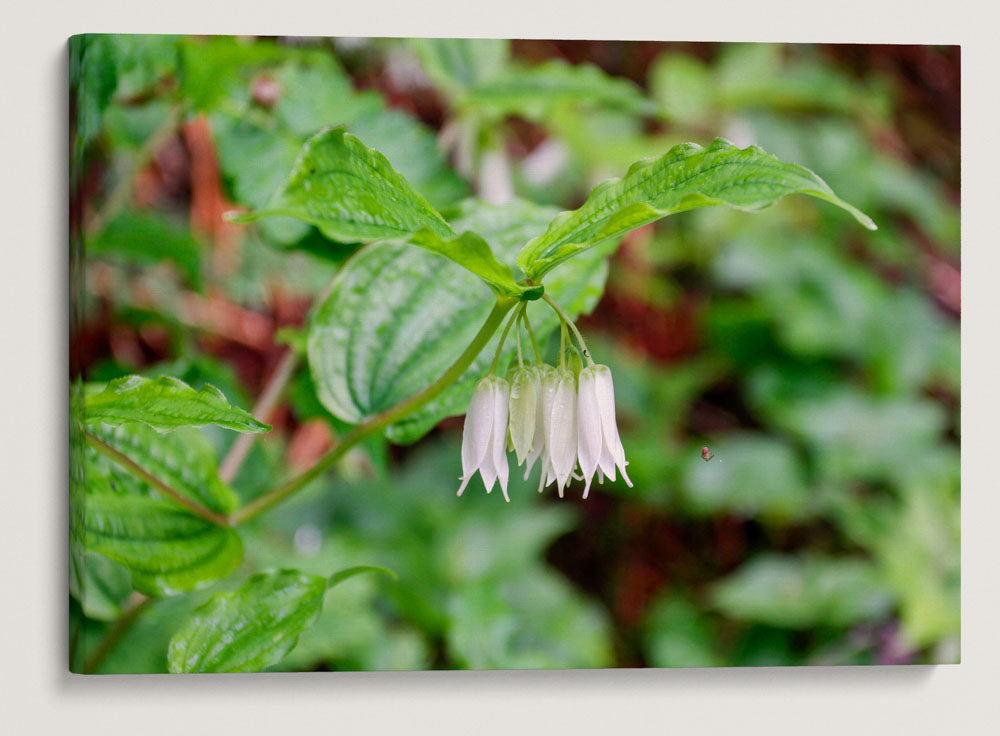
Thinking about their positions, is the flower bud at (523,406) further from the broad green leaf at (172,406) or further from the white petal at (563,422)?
the broad green leaf at (172,406)

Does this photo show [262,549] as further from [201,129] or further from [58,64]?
[58,64]

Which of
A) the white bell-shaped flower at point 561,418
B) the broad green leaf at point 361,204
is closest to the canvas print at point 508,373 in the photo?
the white bell-shaped flower at point 561,418

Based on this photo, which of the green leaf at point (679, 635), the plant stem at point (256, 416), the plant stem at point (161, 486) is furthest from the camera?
the green leaf at point (679, 635)

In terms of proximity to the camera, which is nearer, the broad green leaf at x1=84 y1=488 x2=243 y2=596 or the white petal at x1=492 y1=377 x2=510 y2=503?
the white petal at x1=492 y1=377 x2=510 y2=503

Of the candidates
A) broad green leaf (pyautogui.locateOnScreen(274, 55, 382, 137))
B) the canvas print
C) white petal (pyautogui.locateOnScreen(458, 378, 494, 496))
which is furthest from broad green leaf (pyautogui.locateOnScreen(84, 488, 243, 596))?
broad green leaf (pyautogui.locateOnScreen(274, 55, 382, 137))

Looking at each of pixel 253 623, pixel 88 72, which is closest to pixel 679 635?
pixel 253 623

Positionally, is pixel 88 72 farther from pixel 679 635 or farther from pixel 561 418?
pixel 679 635

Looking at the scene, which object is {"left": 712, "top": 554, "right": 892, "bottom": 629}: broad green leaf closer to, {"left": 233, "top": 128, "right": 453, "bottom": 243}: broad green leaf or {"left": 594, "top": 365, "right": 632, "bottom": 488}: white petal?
{"left": 594, "top": 365, "right": 632, "bottom": 488}: white petal
